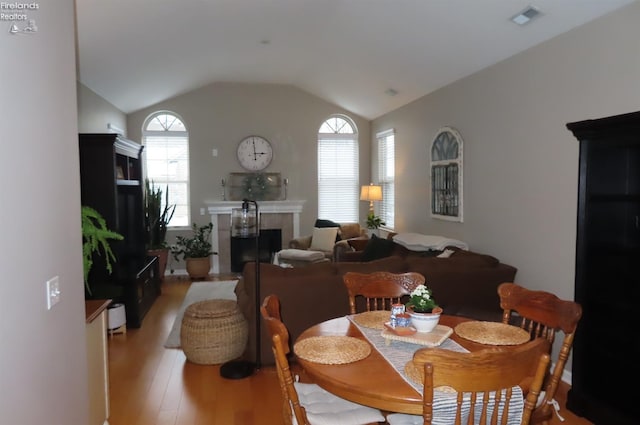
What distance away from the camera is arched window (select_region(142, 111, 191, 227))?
8047 mm

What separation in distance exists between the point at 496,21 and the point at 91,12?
130 inches

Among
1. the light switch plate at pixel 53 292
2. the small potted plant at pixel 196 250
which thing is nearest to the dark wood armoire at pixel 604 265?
the light switch plate at pixel 53 292

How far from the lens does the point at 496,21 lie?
382cm

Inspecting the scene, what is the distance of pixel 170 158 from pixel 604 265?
6852 mm

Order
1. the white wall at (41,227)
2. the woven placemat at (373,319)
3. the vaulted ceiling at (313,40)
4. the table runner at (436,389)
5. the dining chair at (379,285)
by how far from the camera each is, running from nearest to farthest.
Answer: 1. the white wall at (41,227)
2. the table runner at (436,389)
3. the woven placemat at (373,319)
4. the dining chair at (379,285)
5. the vaulted ceiling at (313,40)

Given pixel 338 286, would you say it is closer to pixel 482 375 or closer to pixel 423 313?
pixel 423 313

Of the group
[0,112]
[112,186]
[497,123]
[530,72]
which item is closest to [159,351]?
[112,186]

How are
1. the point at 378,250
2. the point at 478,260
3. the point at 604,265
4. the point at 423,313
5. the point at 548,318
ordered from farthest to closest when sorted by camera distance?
the point at 378,250 → the point at 478,260 → the point at 604,265 → the point at 548,318 → the point at 423,313

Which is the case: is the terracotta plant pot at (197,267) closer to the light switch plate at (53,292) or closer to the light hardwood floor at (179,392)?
the light hardwood floor at (179,392)

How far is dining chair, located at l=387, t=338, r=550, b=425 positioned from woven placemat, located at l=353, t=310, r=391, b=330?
2.76 ft

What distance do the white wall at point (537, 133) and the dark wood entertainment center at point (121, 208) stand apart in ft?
11.8

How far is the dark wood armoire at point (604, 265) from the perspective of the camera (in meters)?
2.84

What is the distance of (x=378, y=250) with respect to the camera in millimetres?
5707

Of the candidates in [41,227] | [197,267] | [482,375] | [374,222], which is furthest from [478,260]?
[197,267]
